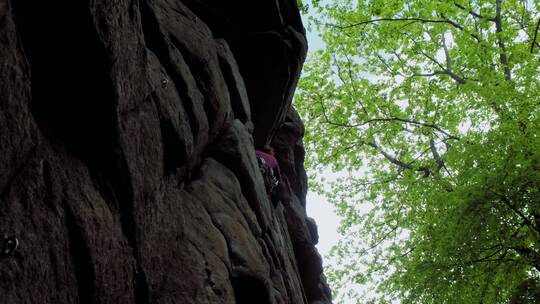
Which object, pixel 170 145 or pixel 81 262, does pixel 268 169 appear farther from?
pixel 81 262

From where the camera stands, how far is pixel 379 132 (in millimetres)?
25797

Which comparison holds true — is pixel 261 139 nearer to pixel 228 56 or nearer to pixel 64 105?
pixel 228 56

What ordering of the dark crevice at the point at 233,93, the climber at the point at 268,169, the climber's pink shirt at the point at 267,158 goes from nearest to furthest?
the dark crevice at the point at 233,93 < the climber at the point at 268,169 < the climber's pink shirt at the point at 267,158

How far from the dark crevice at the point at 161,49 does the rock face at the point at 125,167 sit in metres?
0.02

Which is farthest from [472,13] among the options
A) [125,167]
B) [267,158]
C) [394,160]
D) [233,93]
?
[125,167]

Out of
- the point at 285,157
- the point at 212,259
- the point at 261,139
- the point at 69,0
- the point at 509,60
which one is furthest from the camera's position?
the point at 509,60

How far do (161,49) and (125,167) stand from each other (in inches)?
99.4

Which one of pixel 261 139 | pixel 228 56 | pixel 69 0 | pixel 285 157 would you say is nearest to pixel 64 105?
pixel 69 0

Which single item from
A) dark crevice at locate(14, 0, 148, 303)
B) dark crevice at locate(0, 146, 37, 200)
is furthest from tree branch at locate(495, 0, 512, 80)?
dark crevice at locate(0, 146, 37, 200)

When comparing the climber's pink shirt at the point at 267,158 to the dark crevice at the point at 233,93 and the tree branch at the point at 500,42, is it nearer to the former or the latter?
the dark crevice at the point at 233,93

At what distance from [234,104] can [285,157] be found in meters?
5.64

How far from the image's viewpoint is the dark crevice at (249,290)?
22.5 ft

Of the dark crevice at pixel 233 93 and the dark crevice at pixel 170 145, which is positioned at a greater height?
the dark crevice at pixel 233 93

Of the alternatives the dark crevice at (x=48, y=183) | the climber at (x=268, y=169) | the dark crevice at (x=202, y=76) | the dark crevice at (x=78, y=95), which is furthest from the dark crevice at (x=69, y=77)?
the climber at (x=268, y=169)
